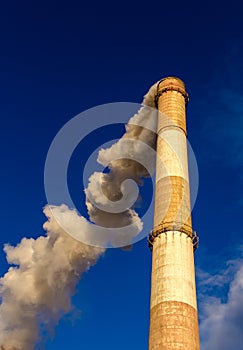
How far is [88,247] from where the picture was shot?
43.8 m

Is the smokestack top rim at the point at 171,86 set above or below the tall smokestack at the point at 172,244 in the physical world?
above

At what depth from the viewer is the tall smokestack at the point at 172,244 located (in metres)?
29.6

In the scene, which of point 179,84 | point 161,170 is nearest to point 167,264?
point 161,170

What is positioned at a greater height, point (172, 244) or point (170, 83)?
point (170, 83)

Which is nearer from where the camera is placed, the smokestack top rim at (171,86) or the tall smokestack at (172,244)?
the tall smokestack at (172,244)

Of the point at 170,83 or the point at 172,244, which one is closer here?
the point at 172,244

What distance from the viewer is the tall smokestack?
29.6 m

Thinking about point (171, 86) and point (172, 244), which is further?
point (171, 86)

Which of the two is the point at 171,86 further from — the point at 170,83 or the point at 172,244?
the point at 172,244

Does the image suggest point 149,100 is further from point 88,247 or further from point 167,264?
point 167,264

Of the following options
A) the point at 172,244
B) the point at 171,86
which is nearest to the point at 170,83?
the point at 171,86

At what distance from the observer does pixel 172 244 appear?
33469mm

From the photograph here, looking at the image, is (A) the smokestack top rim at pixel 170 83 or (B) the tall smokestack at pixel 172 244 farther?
(A) the smokestack top rim at pixel 170 83

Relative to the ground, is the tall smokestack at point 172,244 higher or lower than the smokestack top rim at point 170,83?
lower
